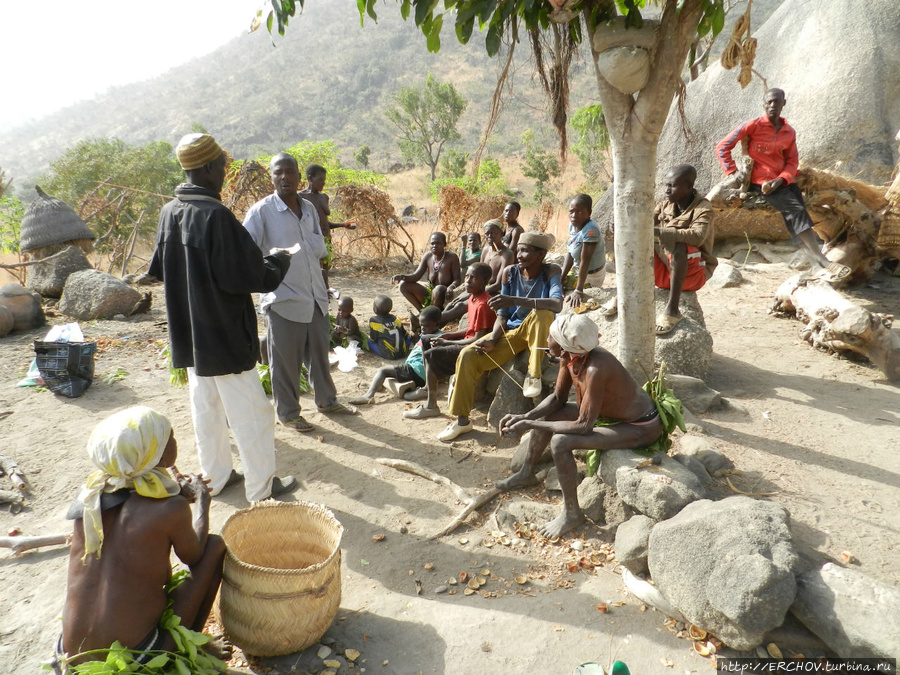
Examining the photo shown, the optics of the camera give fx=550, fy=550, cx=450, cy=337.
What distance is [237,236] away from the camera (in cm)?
310

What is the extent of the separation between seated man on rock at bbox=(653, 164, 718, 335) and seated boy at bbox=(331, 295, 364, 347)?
363cm

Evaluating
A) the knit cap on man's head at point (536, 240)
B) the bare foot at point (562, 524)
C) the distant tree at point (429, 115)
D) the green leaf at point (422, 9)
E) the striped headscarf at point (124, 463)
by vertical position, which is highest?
the distant tree at point (429, 115)

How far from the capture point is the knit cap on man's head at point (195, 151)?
3016mm

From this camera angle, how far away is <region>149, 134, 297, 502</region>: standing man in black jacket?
3.05 metres

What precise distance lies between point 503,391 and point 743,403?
2.04 meters

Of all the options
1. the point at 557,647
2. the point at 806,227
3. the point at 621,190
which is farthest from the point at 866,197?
the point at 557,647

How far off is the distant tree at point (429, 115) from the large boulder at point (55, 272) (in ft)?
69.8

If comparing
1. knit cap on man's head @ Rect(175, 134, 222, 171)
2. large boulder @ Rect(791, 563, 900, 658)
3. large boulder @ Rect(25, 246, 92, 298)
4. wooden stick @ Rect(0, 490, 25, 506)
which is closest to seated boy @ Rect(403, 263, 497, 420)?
knit cap on man's head @ Rect(175, 134, 222, 171)

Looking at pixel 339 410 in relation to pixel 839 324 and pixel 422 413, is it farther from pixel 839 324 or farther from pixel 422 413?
pixel 839 324

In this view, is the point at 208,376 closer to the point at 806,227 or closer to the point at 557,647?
the point at 557,647

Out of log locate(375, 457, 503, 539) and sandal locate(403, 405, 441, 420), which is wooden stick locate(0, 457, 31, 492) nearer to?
log locate(375, 457, 503, 539)

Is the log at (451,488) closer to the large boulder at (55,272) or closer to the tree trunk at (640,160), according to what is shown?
the tree trunk at (640,160)

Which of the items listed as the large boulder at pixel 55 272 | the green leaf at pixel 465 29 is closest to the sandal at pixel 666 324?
the green leaf at pixel 465 29

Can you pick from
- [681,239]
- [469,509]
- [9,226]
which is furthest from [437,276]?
[9,226]
